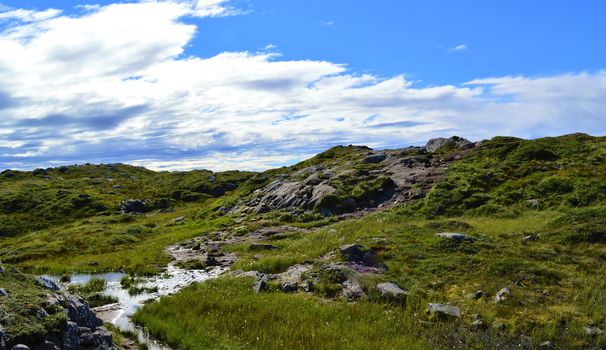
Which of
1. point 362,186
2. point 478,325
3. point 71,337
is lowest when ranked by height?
point 478,325

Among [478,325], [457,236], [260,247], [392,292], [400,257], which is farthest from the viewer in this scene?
[260,247]

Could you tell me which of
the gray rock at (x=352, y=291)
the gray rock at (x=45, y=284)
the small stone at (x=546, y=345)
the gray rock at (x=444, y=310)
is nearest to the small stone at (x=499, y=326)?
the gray rock at (x=444, y=310)

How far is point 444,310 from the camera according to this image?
17.1m

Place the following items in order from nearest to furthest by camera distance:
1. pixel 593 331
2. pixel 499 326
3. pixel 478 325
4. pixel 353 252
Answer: pixel 593 331
pixel 499 326
pixel 478 325
pixel 353 252

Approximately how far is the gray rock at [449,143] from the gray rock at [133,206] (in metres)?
62.3

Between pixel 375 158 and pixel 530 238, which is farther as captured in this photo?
pixel 375 158

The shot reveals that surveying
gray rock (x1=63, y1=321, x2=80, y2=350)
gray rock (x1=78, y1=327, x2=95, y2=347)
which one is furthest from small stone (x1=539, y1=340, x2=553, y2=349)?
gray rock (x1=63, y1=321, x2=80, y2=350)

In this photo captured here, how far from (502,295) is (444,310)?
3.18 meters

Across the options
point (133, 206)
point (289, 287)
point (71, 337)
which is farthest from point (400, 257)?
point (133, 206)

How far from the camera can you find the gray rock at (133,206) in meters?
95.0

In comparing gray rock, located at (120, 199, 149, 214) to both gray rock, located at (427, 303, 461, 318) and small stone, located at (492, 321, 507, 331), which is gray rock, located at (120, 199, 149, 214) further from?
small stone, located at (492, 321, 507, 331)

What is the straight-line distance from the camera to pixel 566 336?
15141 millimetres

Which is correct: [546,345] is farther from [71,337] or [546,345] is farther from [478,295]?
[71,337]

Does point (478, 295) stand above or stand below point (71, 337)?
below
